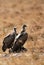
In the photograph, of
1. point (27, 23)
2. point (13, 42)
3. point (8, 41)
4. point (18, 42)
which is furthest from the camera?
point (27, 23)

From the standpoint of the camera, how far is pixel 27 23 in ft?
73.0

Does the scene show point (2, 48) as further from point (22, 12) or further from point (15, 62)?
point (22, 12)

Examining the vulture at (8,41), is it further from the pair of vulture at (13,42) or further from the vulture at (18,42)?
the vulture at (18,42)

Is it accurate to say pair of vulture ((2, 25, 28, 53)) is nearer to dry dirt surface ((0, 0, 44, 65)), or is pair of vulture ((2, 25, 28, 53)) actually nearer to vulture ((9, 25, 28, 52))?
vulture ((9, 25, 28, 52))

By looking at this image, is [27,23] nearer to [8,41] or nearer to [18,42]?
[18,42]

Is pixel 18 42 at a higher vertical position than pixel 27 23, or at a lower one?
higher

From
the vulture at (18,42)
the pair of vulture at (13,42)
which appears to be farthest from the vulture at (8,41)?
the vulture at (18,42)

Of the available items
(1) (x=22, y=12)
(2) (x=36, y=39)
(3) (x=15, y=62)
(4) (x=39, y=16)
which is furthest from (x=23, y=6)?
(3) (x=15, y=62)

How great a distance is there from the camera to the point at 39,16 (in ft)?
81.2

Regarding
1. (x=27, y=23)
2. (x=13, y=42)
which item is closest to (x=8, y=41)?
(x=13, y=42)

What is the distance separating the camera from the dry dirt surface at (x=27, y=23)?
13.0m

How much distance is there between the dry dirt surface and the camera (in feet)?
42.5

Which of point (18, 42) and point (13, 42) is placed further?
point (13, 42)

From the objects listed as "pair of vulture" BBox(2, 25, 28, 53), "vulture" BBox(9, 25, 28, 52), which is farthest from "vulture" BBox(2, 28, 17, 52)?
"vulture" BBox(9, 25, 28, 52)
